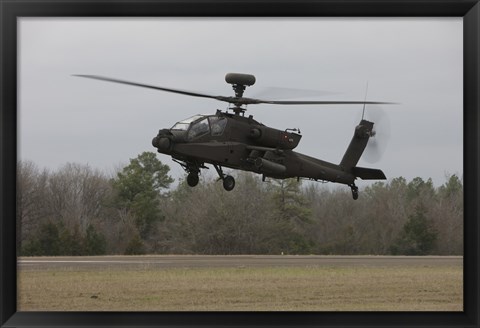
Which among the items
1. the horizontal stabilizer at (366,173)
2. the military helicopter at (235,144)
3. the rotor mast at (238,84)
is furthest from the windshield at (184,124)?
the horizontal stabilizer at (366,173)

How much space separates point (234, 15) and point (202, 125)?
11.9 meters

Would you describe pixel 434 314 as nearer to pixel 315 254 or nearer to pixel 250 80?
pixel 250 80

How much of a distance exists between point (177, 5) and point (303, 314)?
9.59 ft

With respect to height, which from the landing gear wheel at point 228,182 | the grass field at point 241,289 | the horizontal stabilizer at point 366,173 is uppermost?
the horizontal stabilizer at point 366,173

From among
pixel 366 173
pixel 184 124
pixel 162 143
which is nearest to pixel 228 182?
pixel 184 124

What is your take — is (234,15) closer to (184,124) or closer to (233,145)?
(184,124)

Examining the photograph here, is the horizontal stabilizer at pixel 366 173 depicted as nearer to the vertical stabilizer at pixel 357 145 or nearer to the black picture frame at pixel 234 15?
the vertical stabilizer at pixel 357 145

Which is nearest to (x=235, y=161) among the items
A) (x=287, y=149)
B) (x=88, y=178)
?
(x=287, y=149)

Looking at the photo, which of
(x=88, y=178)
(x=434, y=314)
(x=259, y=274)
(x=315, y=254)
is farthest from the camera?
(x=88, y=178)

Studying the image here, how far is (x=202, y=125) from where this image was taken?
18797mm

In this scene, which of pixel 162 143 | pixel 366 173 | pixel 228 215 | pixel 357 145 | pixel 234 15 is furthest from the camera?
pixel 228 215

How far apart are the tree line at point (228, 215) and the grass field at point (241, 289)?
12526 millimetres

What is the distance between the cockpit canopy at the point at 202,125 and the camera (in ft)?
61.0
